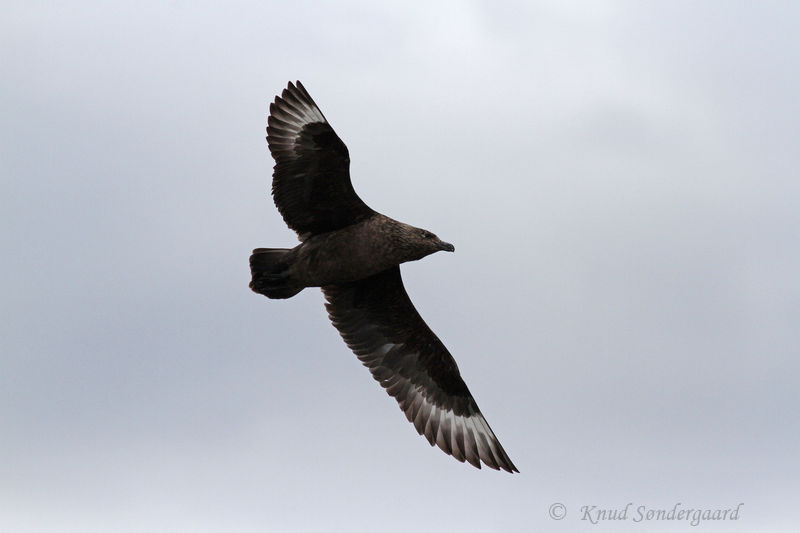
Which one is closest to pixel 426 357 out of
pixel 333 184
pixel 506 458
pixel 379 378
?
pixel 379 378

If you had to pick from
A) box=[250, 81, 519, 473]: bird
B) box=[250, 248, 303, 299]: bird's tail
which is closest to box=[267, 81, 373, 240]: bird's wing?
box=[250, 81, 519, 473]: bird

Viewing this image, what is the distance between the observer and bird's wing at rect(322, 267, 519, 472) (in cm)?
1412

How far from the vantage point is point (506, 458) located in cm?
1445

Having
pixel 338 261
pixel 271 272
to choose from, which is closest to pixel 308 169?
pixel 338 261

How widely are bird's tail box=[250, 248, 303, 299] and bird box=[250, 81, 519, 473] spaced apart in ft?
0.04

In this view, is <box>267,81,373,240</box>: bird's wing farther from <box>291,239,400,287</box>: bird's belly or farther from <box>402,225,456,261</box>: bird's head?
<box>402,225,456,261</box>: bird's head

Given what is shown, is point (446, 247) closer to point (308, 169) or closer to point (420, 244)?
point (420, 244)

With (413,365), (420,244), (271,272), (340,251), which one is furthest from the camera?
(413,365)

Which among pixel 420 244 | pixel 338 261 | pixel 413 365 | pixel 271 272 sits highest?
pixel 420 244

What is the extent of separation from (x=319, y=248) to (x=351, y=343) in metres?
1.71

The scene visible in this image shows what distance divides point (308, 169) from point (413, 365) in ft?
10.0

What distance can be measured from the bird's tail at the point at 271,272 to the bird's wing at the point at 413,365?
1053 mm

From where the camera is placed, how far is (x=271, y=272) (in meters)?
13.1

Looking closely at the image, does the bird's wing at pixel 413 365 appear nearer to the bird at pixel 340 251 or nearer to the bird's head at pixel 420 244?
the bird at pixel 340 251
